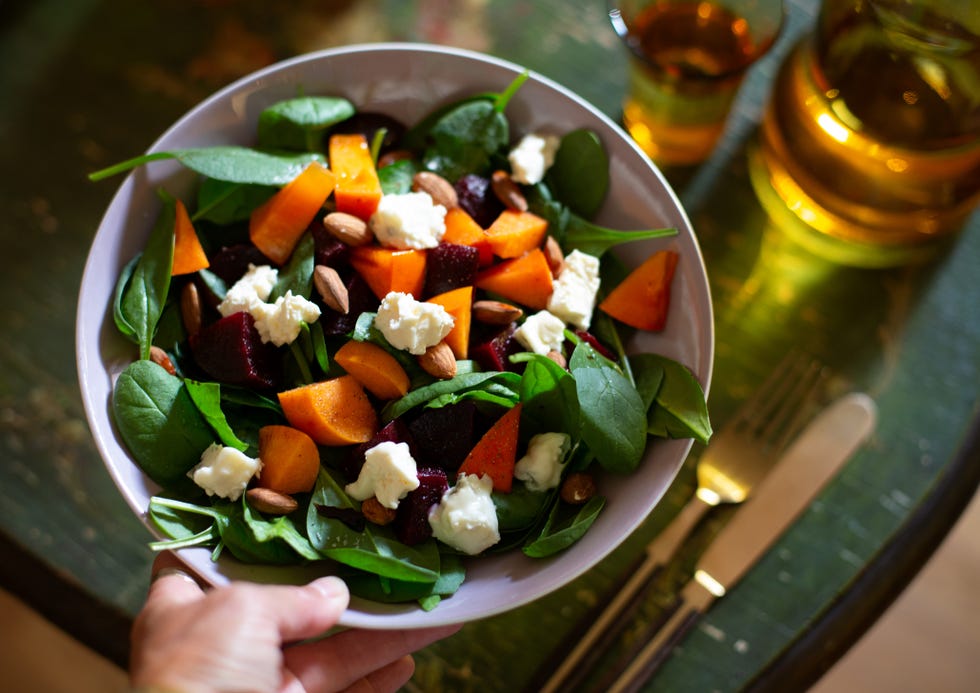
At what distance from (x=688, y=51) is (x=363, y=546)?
2.99 feet

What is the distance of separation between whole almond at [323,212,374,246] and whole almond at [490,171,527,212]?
0.60 ft

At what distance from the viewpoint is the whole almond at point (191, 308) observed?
1053mm

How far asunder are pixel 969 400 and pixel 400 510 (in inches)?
36.0

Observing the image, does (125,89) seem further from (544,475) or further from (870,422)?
(870,422)

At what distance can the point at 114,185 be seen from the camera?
4.55 feet

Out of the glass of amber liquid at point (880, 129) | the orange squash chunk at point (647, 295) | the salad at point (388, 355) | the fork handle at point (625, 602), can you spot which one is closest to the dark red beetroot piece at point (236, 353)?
the salad at point (388, 355)


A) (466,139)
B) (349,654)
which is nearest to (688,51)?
(466,139)

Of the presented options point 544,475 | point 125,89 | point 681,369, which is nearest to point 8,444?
point 125,89

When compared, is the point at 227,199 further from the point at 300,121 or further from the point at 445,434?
the point at 445,434

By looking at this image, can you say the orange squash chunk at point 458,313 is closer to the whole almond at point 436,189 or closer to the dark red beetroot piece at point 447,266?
the dark red beetroot piece at point 447,266

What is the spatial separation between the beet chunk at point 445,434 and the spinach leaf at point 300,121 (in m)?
0.41

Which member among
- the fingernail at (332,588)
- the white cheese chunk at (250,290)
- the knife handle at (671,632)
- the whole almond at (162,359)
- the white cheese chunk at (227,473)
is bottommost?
the knife handle at (671,632)

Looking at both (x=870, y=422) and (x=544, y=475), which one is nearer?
(x=544, y=475)

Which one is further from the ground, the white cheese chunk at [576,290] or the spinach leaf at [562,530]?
the white cheese chunk at [576,290]
